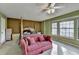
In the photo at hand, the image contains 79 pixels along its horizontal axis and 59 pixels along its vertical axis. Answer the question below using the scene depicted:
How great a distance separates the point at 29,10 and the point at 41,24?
429 mm

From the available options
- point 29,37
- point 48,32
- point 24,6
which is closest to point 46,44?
point 48,32

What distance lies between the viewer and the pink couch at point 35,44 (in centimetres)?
201

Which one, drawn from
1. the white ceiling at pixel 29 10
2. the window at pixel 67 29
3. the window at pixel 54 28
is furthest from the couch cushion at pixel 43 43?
the white ceiling at pixel 29 10

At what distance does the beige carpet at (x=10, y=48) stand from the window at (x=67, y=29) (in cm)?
106

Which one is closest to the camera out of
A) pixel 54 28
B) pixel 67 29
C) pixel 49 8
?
pixel 49 8

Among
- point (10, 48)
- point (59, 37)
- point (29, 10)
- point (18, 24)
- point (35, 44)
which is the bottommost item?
point (10, 48)

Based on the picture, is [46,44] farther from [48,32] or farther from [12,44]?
[12,44]

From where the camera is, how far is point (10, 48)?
88.4 inches

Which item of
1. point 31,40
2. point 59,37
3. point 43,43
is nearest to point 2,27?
point 31,40

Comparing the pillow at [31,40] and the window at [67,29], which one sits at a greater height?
the window at [67,29]

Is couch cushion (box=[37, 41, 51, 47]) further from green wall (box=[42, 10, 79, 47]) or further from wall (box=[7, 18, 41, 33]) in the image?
wall (box=[7, 18, 41, 33])

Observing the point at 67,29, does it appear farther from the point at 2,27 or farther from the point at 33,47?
the point at 2,27

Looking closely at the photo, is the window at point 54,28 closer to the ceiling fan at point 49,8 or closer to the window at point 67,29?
the window at point 67,29

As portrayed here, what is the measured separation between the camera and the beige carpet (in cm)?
205
